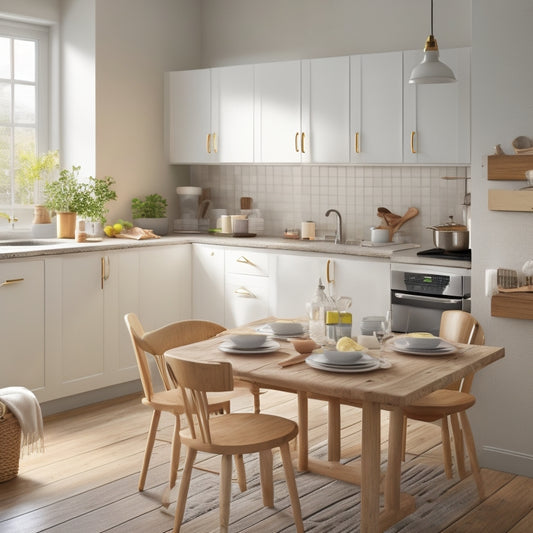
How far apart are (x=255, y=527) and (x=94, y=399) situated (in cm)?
218

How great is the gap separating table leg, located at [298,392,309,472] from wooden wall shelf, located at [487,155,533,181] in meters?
1.43

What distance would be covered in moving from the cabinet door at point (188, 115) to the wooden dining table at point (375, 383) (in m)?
2.87

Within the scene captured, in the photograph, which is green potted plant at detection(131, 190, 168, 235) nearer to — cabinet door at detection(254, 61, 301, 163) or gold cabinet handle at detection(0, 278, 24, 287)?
cabinet door at detection(254, 61, 301, 163)

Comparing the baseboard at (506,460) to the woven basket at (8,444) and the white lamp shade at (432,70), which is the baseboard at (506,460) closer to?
the white lamp shade at (432,70)

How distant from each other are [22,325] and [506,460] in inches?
111

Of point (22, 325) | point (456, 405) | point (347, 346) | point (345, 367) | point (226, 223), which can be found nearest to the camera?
point (345, 367)

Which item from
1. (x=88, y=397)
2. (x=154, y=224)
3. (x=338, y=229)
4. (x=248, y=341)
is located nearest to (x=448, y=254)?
(x=338, y=229)

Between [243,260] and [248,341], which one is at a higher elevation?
Answer: [243,260]

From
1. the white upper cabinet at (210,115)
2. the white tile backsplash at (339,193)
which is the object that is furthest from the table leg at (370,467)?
the white upper cabinet at (210,115)

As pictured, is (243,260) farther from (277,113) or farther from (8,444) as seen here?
(8,444)

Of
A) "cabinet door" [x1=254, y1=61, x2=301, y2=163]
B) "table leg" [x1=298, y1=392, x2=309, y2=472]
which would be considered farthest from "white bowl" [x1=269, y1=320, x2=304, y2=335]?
"cabinet door" [x1=254, y1=61, x2=301, y2=163]

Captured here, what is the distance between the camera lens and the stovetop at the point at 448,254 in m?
4.60

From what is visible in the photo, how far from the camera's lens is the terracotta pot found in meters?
5.64

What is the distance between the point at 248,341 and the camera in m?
3.37
